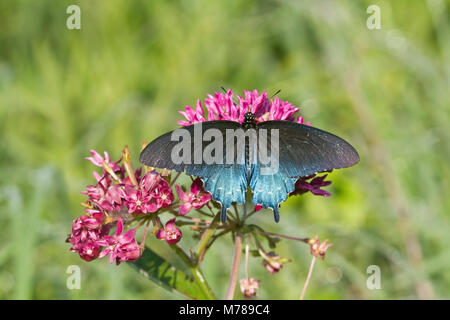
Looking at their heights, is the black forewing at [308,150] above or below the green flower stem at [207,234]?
above

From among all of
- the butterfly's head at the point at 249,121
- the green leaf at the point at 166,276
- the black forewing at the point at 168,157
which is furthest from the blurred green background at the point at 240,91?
the butterfly's head at the point at 249,121

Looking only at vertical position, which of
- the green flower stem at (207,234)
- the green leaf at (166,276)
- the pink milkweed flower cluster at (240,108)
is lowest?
the green leaf at (166,276)

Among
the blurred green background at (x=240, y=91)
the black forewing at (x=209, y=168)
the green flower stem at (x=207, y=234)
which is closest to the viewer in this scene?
the black forewing at (x=209, y=168)

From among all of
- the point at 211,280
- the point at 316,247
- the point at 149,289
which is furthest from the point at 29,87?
the point at 316,247

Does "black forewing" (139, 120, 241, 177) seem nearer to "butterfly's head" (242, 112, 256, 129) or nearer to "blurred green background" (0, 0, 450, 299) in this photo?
"butterfly's head" (242, 112, 256, 129)

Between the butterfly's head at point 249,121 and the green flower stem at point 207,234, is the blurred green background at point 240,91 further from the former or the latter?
the butterfly's head at point 249,121

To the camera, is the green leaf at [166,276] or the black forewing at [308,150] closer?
the black forewing at [308,150]

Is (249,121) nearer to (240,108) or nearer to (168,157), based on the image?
(240,108)
